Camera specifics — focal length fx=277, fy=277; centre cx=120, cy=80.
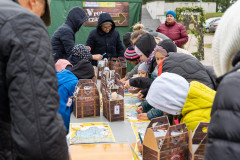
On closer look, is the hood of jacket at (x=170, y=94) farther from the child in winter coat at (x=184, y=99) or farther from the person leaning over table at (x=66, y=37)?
the person leaning over table at (x=66, y=37)

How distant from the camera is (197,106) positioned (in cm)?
169

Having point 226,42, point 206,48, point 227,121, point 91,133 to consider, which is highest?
point 226,42

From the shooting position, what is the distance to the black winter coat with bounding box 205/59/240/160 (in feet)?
2.18

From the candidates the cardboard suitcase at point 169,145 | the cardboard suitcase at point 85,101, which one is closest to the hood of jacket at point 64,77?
the cardboard suitcase at point 85,101

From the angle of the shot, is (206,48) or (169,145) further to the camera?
(206,48)

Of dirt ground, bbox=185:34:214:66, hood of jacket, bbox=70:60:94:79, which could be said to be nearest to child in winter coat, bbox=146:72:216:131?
hood of jacket, bbox=70:60:94:79

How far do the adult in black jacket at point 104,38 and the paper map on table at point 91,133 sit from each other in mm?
Answer: 2536

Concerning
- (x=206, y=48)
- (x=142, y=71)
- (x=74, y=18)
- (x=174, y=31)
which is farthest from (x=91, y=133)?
(x=206, y=48)

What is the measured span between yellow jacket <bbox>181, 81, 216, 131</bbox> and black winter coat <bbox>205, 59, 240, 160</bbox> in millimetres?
992

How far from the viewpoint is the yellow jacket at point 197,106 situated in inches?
65.9

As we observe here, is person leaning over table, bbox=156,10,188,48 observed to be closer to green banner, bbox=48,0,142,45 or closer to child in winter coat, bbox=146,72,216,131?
green banner, bbox=48,0,142,45

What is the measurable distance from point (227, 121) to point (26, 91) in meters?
0.57

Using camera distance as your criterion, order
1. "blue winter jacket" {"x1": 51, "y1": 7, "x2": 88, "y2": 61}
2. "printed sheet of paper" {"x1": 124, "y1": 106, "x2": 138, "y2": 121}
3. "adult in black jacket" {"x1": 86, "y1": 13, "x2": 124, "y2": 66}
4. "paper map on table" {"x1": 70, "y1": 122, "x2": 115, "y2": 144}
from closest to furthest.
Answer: "paper map on table" {"x1": 70, "y1": 122, "x2": 115, "y2": 144}
"printed sheet of paper" {"x1": 124, "y1": 106, "x2": 138, "y2": 121}
"blue winter jacket" {"x1": 51, "y1": 7, "x2": 88, "y2": 61}
"adult in black jacket" {"x1": 86, "y1": 13, "x2": 124, "y2": 66}

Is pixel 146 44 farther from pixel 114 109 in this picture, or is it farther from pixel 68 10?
pixel 68 10
